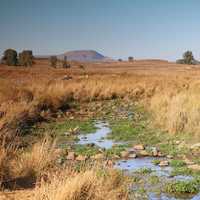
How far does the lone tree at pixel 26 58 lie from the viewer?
80938 mm

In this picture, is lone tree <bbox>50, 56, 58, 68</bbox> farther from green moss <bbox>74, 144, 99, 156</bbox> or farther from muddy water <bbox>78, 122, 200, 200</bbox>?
green moss <bbox>74, 144, 99, 156</bbox>

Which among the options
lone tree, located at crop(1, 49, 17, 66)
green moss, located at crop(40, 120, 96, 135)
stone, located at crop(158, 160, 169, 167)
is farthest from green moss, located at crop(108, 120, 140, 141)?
lone tree, located at crop(1, 49, 17, 66)

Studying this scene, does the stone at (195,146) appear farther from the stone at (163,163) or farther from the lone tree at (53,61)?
the lone tree at (53,61)

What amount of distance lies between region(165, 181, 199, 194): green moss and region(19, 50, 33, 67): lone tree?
2890 inches

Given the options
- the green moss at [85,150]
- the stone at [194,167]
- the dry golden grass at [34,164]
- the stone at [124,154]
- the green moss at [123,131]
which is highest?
the dry golden grass at [34,164]

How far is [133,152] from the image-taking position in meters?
12.4

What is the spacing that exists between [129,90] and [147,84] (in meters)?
3.47

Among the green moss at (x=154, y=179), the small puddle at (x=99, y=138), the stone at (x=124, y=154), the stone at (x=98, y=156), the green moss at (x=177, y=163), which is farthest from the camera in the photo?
the small puddle at (x=99, y=138)

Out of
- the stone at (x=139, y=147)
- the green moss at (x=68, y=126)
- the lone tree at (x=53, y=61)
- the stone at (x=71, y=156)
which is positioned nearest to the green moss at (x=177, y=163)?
the stone at (x=139, y=147)

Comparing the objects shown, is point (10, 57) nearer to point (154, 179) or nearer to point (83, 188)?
point (154, 179)

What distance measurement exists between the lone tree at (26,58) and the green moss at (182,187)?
241 ft

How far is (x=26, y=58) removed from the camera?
8094 centimetres

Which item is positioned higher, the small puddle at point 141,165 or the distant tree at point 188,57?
the distant tree at point 188,57

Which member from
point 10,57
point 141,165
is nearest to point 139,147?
point 141,165
